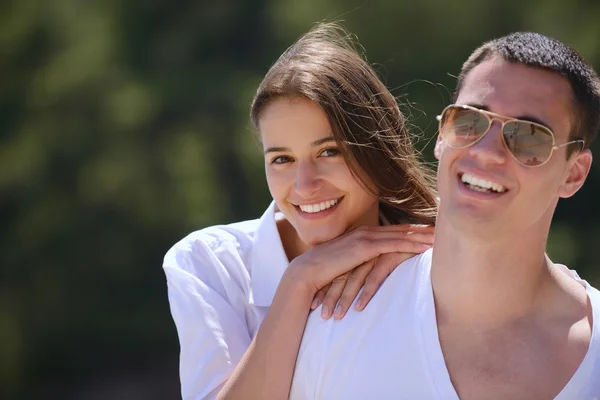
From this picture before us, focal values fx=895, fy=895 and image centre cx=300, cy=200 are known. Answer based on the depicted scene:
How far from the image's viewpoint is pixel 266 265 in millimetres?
2426

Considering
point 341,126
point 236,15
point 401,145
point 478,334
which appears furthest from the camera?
point 236,15

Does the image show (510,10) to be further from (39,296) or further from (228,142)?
(39,296)

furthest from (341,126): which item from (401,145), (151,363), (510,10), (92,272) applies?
(151,363)

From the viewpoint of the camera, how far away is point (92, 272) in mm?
5707

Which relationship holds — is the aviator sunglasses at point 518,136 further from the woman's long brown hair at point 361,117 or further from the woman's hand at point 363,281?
the woman's long brown hair at point 361,117

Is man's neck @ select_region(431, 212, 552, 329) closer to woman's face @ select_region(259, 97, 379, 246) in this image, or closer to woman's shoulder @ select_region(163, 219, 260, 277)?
woman's face @ select_region(259, 97, 379, 246)

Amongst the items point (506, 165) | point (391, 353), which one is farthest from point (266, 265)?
point (506, 165)

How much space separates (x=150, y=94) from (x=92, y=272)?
119 cm

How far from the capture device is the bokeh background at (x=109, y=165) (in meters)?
5.46

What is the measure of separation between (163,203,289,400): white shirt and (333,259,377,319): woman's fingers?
1.21ft

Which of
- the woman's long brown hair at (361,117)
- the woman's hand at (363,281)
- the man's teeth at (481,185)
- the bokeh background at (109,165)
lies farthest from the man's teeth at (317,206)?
the bokeh background at (109,165)

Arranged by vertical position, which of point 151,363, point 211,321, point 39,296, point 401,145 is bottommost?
point 151,363

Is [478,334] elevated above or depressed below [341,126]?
below

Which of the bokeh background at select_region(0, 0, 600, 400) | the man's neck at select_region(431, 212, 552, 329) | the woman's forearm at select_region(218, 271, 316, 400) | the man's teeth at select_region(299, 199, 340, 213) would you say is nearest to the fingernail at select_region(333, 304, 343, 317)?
the woman's forearm at select_region(218, 271, 316, 400)
